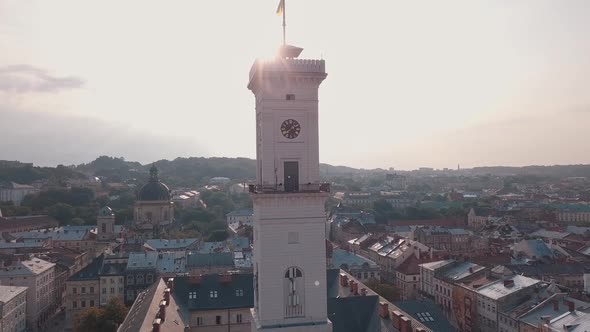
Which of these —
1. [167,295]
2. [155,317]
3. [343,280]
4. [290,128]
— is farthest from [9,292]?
[290,128]

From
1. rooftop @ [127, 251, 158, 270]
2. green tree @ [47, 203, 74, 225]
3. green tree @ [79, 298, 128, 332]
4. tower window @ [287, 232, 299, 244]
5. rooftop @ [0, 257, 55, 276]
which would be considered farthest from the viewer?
green tree @ [47, 203, 74, 225]

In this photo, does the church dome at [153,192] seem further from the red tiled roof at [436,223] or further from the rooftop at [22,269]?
the red tiled roof at [436,223]

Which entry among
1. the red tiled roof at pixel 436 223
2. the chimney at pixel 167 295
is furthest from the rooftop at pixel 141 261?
the red tiled roof at pixel 436 223

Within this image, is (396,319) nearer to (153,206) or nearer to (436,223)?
(153,206)

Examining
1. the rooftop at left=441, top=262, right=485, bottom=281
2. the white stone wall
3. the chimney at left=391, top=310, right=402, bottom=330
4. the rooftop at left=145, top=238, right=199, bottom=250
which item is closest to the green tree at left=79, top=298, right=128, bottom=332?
the chimney at left=391, top=310, right=402, bottom=330

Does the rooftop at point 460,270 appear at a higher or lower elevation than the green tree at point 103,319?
higher

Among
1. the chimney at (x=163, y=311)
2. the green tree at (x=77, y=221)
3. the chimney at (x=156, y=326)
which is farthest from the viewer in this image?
the green tree at (x=77, y=221)

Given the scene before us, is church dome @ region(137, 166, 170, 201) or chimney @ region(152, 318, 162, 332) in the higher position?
church dome @ region(137, 166, 170, 201)

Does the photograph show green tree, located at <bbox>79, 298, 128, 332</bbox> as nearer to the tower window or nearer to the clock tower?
the clock tower
